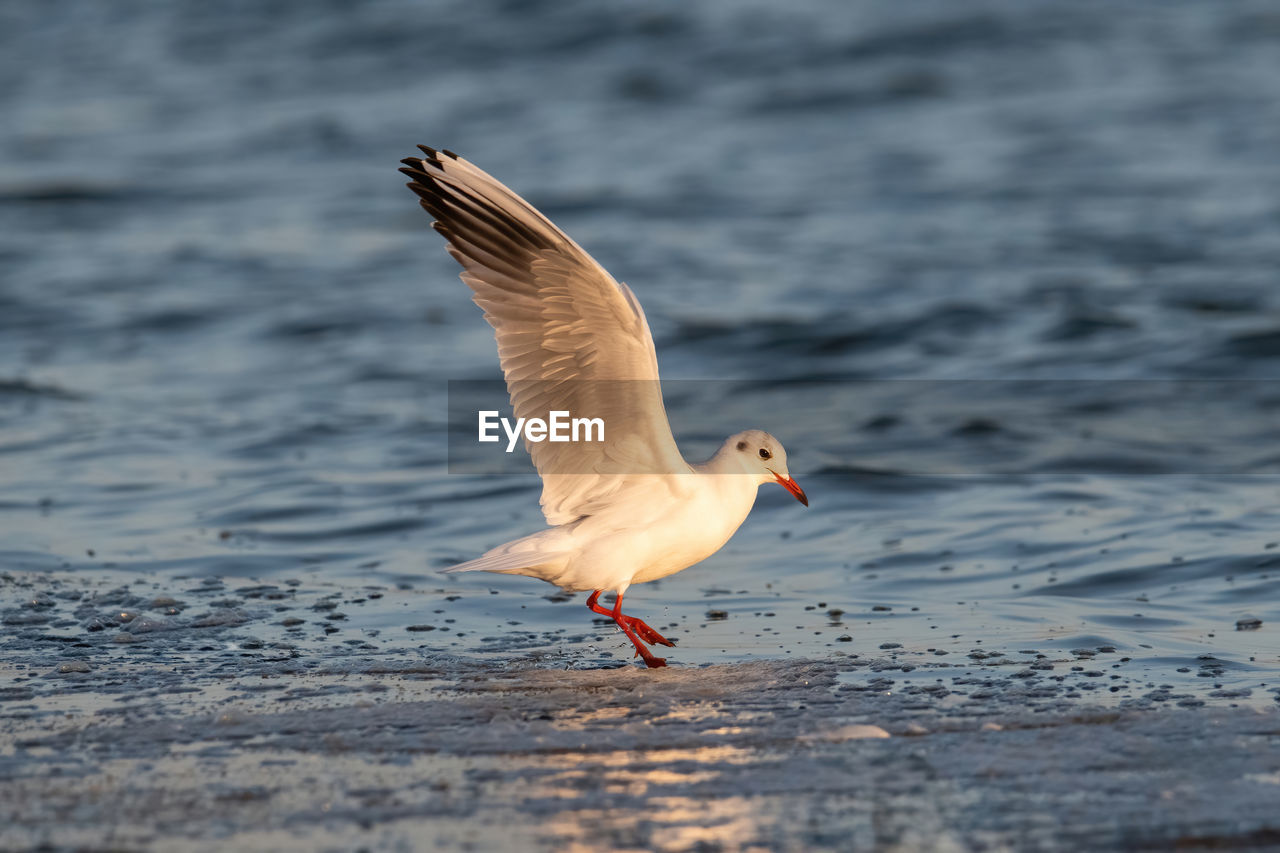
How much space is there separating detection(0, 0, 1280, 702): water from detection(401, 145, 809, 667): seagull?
Result: 381mm

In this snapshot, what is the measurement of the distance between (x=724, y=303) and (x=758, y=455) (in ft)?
22.3

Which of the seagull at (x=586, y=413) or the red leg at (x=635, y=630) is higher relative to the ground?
the seagull at (x=586, y=413)

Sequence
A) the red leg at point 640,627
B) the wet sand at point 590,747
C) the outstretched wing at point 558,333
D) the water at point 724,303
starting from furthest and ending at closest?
the water at point 724,303, the red leg at point 640,627, the outstretched wing at point 558,333, the wet sand at point 590,747

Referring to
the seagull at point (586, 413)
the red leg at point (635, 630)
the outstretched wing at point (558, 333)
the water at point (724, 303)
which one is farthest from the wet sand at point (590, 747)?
the outstretched wing at point (558, 333)

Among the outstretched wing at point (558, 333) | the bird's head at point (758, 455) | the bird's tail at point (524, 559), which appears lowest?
the bird's tail at point (524, 559)

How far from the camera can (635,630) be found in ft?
17.2

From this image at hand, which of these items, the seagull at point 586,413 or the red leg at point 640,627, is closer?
the seagull at point 586,413

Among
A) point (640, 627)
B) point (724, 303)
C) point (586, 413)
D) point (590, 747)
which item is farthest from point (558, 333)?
point (724, 303)

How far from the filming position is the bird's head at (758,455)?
528 centimetres

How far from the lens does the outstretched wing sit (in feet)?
16.2

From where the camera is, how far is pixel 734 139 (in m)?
17.7

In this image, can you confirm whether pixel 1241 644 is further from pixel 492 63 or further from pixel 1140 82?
pixel 492 63

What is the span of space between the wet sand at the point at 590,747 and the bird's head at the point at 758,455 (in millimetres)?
668

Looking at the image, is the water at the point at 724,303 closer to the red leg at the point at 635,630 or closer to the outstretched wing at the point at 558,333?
the red leg at the point at 635,630
